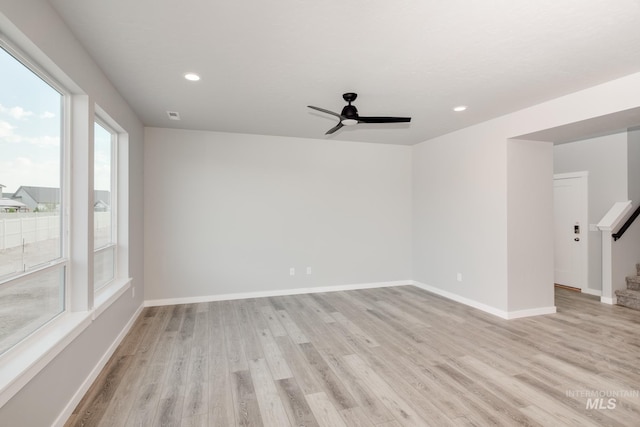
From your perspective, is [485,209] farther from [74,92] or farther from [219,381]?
[74,92]

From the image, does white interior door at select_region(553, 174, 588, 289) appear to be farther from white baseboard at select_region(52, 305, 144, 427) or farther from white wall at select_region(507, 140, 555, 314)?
white baseboard at select_region(52, 305, 144, 427)

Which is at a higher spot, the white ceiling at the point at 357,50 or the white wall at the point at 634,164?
the white ceiling at the point at 357,50

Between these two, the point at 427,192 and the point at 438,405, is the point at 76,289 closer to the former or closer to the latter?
the point at 438,405

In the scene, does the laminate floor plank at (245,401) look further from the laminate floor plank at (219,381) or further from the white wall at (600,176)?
the white wall at (600,176)

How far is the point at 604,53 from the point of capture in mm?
2475

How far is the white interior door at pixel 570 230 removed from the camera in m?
5.52

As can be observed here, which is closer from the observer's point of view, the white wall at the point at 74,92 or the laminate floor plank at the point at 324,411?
the white wall at the point at 74,92

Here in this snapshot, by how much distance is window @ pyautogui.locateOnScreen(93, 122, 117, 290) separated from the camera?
3.03m

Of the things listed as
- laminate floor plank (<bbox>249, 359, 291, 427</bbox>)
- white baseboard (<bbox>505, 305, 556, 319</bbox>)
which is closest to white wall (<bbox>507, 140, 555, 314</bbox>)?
white baseboard (<bbox>505, 305, 556, 319</bbox>)

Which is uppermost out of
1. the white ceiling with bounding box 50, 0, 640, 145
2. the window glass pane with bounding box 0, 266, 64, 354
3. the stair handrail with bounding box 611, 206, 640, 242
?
the white ceiling with bounding box 50, 0, 640, 145

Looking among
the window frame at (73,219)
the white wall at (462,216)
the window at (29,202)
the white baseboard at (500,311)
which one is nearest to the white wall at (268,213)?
the white wall at (462,216)

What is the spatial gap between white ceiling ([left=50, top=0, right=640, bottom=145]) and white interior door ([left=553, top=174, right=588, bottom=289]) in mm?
2989

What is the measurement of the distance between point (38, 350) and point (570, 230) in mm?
7238
